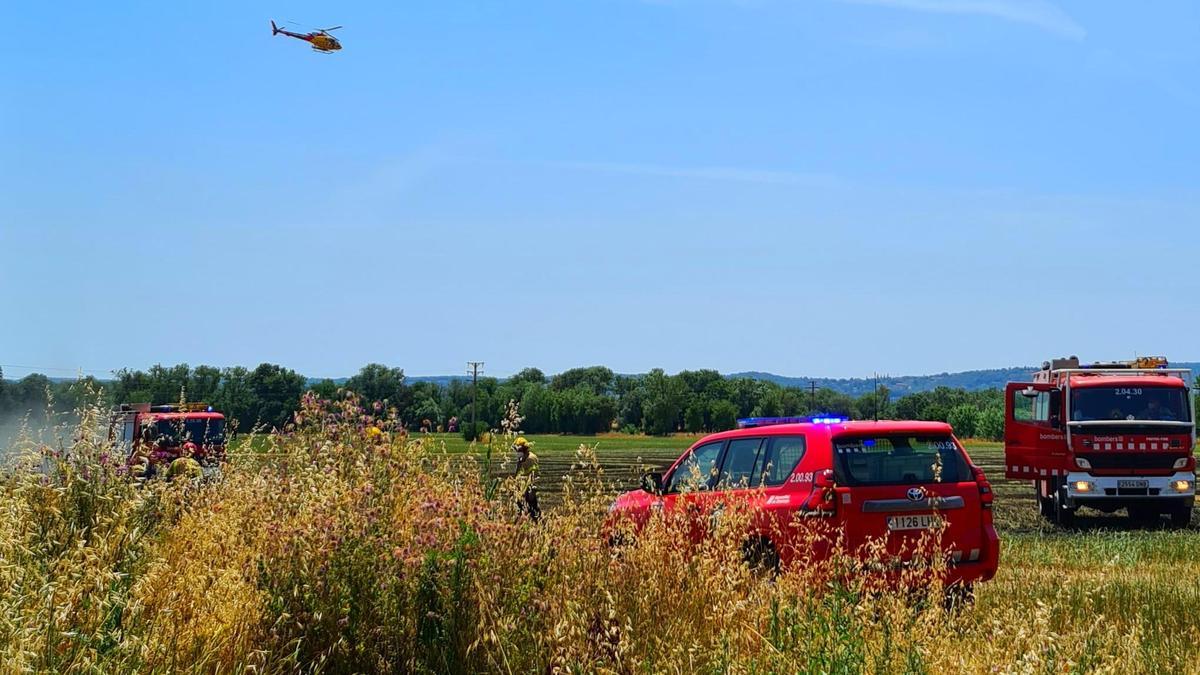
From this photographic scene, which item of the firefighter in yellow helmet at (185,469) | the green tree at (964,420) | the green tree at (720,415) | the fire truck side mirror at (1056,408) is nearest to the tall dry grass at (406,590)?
the firefighter in yellow helmet at (185,469)

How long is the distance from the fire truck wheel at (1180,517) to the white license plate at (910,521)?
49.5 feet

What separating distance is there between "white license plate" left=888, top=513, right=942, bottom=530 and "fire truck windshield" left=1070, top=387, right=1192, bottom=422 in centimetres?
1387

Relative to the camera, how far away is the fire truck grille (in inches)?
861

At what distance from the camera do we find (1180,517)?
→ 22.4 metres

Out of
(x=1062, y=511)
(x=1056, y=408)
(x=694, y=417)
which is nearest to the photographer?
(x=1062, y=511)

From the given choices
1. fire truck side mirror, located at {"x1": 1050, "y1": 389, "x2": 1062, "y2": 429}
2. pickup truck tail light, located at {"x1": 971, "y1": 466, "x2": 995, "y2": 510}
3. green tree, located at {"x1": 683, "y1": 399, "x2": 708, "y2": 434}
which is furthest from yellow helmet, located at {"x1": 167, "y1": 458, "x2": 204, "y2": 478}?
green tree, located at {"x1": 683, "y1": 399, "x2": 708, "y2": 434}

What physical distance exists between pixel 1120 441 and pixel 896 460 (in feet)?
46.2

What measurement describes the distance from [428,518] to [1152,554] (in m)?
12.3

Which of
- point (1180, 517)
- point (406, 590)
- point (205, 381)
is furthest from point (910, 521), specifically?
point (205, 381)

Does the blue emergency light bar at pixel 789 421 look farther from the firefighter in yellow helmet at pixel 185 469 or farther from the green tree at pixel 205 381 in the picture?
the green tree at pixel 205 381

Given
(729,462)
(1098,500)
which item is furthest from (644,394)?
(729,462)

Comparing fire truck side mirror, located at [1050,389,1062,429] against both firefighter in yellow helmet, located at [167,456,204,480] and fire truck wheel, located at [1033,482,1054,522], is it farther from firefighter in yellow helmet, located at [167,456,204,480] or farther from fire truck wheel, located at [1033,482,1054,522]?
firefighter in yellow helmet, located at [167,456,204,480]

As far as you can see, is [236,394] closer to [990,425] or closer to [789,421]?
[990,425]

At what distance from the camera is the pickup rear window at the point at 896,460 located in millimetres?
9641
